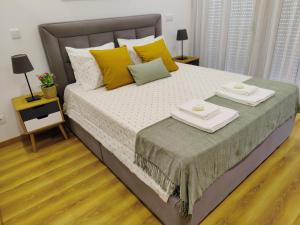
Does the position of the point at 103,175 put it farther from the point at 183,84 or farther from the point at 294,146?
the point at 294,146

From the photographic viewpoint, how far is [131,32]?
9.71 feet

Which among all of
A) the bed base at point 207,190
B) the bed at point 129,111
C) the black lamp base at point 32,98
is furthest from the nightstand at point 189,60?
the black lamp base at point 32,98

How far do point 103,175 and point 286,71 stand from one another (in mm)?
2740

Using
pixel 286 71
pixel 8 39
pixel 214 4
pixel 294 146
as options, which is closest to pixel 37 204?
pixel 8 39

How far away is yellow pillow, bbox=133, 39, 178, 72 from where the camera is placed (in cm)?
266

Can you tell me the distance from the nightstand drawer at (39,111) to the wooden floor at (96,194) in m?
0.46

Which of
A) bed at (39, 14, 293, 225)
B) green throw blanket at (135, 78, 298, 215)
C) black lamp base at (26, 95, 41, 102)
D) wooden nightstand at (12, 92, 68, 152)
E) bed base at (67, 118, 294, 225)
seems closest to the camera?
green throw blanket at (135, 78, 298, 215)

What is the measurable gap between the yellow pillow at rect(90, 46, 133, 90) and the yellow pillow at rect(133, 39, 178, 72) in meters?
0.31

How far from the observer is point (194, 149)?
130 centimetres

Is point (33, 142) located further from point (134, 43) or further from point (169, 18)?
point (169, 18)

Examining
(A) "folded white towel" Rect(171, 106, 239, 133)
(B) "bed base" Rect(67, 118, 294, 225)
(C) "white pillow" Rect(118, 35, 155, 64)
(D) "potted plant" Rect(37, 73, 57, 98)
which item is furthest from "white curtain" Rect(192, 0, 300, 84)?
(D) "potted plant" Rect(37, 73, 57, 98)

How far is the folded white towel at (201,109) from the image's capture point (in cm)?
157

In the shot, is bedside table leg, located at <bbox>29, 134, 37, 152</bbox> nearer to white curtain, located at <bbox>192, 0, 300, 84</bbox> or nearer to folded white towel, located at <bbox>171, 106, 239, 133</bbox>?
folded white towel, located at <bbox>171, 106, 239, 133</bbox>

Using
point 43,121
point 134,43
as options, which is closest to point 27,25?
point 43,121
